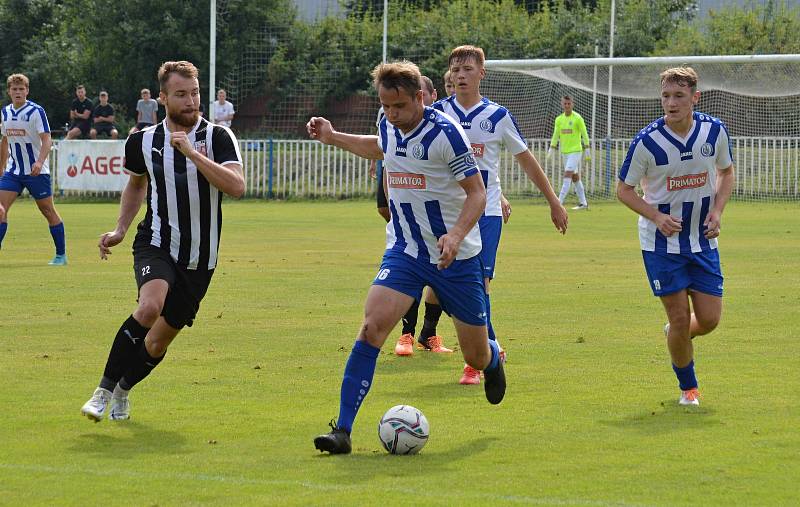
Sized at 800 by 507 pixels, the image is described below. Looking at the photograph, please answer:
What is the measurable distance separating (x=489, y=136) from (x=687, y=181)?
1.64m

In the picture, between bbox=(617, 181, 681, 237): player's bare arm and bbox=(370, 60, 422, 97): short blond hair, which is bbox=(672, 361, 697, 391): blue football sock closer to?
bbox=(617, 181, 681, 237): player's bare arm

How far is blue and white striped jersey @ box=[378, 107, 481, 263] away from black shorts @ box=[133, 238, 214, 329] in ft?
4.12

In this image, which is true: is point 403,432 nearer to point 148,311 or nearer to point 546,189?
point 148,311

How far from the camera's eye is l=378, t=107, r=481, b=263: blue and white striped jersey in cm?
685

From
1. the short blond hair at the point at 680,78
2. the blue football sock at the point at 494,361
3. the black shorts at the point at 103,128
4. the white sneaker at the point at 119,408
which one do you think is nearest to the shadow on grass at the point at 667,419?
the blue football sock at the point at 494,361

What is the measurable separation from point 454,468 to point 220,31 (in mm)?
35067

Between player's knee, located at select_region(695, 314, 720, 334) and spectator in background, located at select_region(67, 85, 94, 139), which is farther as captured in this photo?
spectator in background, located at select_region(67, 85, 94, 139)

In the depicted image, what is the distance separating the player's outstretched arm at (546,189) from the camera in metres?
8.61

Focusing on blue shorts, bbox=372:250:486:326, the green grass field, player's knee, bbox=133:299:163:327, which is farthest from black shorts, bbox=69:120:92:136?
blue shorts, bbox=372:250:486:326

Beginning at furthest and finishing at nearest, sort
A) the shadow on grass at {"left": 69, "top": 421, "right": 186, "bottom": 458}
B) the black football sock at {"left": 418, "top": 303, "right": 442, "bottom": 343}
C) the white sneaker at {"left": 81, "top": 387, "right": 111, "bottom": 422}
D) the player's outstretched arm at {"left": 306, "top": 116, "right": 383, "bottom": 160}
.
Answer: the black football sock at {"left": 418, "top": 303, "right": 442, "bottom": 343} → the player's outstretched arm at {"left": 306, "top": 116, "right": 383, "bottom": 160} → the white sneaker at {"left": 81, "top": 387, "right": 111, "bottom": 422} → the shadow on grass at {"left": 69, "top": 421, "right": 186, "bottom": 458}

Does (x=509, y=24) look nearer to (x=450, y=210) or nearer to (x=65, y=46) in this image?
(x=65, y=46)

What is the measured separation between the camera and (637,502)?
5.52m

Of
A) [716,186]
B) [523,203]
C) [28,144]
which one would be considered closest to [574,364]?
[716,186]

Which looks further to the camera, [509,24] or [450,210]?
[509,24]
